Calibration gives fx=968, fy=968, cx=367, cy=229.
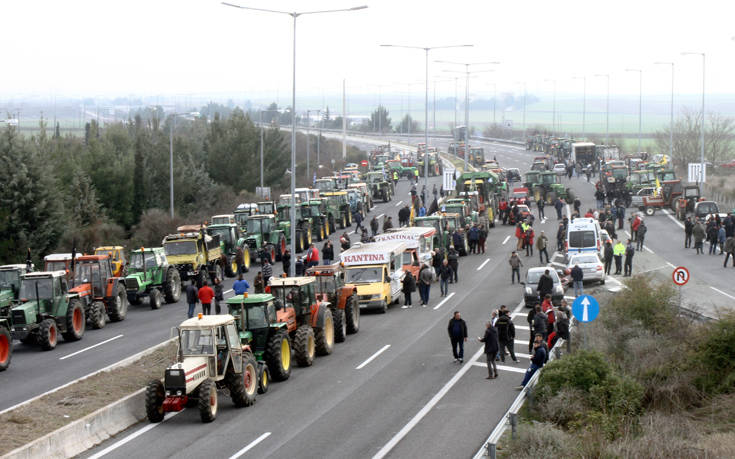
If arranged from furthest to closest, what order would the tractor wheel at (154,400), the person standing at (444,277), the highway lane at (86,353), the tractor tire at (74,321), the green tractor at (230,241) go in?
the green tractor at (230,241) < the person standing at (444,277) < the tractor tire at (74,321) < the highway lane at (86,353) < the tractor wheel at (154,400)

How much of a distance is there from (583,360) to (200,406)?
740 cm

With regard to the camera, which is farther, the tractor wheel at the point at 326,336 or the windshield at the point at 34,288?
the windshield at the point at 34,288

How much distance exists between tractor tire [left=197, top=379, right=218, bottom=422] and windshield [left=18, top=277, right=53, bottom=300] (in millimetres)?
10581

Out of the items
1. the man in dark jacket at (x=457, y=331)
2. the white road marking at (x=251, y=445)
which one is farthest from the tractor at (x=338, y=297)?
the white road marking at (x=251, y=445)

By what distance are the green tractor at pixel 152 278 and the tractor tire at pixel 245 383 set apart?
14.8 m

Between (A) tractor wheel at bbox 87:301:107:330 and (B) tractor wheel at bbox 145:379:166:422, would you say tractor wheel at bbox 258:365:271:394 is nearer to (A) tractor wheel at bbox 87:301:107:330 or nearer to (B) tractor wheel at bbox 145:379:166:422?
(B) tractor wheel at bbox 145:379:166:422

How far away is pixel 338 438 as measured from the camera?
17.3 metres

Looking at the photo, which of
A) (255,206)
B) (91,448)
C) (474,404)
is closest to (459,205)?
(255,206)

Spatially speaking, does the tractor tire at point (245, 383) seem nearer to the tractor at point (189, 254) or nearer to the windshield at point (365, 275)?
the windshield at point (365, 275)

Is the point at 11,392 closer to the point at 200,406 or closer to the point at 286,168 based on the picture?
the point at 200,406

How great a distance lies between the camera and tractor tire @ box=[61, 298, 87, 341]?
91.3 ft

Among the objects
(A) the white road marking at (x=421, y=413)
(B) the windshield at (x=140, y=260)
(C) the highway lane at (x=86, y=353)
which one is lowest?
(C) the highway lane at (x=86, y=353)

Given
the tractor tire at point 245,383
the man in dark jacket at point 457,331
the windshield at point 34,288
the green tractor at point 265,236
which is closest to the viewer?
the tractor tire at point 245,383

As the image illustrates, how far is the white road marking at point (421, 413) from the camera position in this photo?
1648 centimetres
